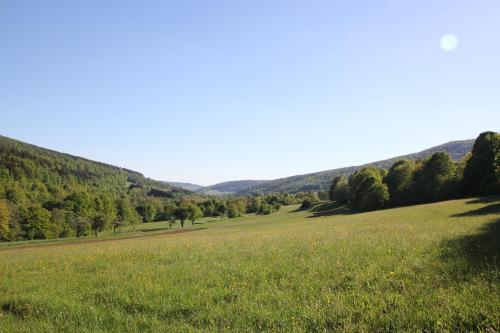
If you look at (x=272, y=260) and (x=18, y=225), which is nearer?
→ (x=272, y=260)

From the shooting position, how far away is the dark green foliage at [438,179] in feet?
237

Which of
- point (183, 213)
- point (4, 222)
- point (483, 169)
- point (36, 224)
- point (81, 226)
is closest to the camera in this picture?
point (483, 169)

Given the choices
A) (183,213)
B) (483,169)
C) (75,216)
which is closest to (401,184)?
(483,169)

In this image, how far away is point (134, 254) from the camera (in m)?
22.2

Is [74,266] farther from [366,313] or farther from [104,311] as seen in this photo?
[366,313]

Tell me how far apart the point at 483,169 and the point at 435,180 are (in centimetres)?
983

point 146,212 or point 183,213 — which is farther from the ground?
point 146,212

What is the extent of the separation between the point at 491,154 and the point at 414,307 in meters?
66.8

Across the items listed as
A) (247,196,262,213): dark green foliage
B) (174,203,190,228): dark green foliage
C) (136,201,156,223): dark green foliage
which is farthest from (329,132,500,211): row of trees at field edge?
(136,201,156,223): dark green foliage

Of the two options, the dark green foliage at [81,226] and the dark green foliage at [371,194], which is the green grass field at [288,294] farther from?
the dark green foliage at [81,226]

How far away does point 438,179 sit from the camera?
237 feet

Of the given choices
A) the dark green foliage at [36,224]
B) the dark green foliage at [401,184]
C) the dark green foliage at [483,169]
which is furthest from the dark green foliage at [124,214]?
the dark green foliage at [483,169]

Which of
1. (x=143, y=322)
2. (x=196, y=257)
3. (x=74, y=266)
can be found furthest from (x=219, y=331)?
(x=74, y=266)

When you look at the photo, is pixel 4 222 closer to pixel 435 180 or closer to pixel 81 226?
pixel 81 226
